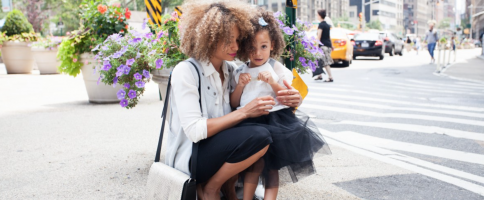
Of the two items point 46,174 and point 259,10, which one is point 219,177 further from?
point 46,174

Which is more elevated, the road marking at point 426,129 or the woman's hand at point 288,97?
the woman's hand at point 288,97

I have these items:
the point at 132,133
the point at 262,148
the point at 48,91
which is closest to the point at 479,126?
the point at 132,133

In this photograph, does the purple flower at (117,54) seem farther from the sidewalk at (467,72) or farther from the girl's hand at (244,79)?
the sidewalk at (467,72)

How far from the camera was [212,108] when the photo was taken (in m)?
2.73

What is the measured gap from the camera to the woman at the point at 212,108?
2541 millimetres

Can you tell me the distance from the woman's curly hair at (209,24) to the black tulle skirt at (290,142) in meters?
0.47

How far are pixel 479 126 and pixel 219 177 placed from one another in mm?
4880

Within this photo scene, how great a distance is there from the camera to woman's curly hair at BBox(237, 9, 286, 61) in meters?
2.80

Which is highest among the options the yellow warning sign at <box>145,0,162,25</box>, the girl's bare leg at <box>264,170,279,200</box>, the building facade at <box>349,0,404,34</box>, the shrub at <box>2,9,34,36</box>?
the building facade at <box>349,0,404,34</box>

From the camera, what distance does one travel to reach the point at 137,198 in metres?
3.36

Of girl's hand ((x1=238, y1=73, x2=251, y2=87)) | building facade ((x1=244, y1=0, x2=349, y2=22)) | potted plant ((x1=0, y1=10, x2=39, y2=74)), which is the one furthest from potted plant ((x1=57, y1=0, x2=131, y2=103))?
building facade ((x1=244, y1=0, x2=349, y2=22))

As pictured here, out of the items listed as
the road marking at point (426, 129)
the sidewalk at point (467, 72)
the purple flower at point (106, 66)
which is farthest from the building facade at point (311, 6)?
the purple flower at point (106, 66)

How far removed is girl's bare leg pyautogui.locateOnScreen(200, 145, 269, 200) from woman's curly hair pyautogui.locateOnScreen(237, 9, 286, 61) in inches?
23.9

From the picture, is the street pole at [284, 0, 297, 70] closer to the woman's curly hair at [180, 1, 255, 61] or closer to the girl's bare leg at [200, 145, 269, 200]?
the woman's curly hair at [180, 1, 255, 61]
